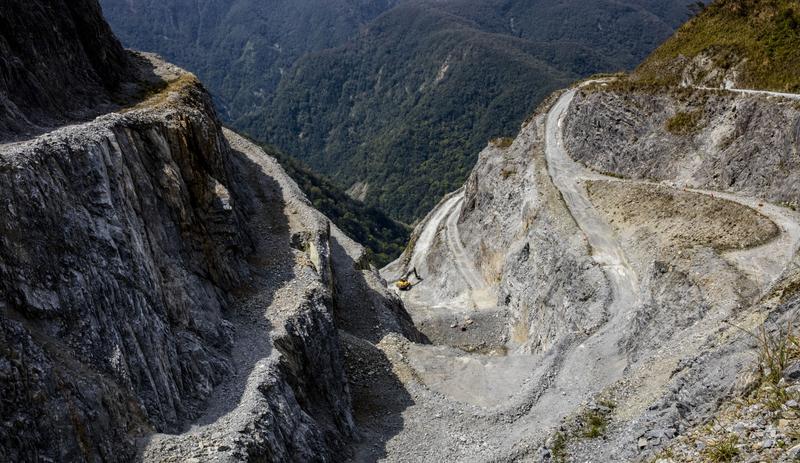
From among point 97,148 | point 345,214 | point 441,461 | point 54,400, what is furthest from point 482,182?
point 345,214

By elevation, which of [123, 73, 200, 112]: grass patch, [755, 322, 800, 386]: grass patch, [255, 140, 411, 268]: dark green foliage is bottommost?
[755, 322, 800, 386]: grass patch

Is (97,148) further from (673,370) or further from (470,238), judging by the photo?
(470,238)

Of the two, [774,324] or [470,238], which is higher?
[470,238]

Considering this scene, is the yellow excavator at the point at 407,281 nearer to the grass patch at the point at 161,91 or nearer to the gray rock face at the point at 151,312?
the gray rock face at the point at 151,312

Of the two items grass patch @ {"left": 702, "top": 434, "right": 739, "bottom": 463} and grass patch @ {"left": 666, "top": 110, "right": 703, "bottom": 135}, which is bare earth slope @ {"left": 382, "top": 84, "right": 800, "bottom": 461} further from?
grass patch @ {"left": 666, "top": 110, "right": 703, "bottom": 135}

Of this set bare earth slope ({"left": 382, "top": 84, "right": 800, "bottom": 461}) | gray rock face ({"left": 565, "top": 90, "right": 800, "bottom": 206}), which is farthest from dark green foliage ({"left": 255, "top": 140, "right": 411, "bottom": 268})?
gray rock face ({"left": 565, "top": 90, "right": 800, "bottom": 206})

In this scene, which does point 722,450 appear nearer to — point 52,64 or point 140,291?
point 140,291
